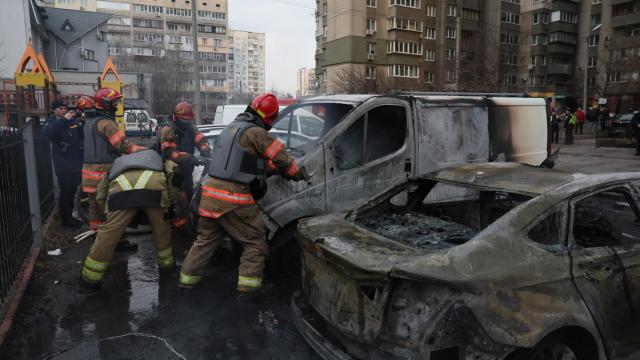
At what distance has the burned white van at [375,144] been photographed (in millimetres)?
4895

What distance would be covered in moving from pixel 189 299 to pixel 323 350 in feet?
6.83

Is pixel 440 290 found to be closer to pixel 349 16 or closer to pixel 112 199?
pixel 112 199

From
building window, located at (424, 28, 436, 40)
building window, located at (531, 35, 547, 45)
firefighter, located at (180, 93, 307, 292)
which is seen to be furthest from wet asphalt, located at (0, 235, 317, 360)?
building window, located at (531, 35, 547, 45)

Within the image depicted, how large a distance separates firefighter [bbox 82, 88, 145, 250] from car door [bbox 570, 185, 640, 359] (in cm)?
475

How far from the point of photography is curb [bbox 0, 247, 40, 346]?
3670 mm

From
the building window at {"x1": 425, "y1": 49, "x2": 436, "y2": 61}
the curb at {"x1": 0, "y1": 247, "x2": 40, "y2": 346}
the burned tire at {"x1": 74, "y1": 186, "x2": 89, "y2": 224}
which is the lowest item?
the curb at {"x1": 0, "y1": 247, "x2": 40, "y2": 346}

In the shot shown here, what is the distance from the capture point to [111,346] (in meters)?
3.65

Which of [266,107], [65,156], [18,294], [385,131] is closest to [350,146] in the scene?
[385,131]

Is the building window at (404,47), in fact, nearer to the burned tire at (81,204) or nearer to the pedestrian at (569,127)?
the pedestrian at (569,127)

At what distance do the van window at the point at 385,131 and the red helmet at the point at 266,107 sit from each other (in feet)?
3.94

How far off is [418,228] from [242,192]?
1.62 meters

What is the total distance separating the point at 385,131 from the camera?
5539mm

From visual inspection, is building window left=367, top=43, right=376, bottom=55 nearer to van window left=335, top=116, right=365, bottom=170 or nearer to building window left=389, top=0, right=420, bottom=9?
building window left=389, top=0, right=420, bottom=9

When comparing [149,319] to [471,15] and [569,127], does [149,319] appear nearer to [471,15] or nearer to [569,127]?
[569,127]
